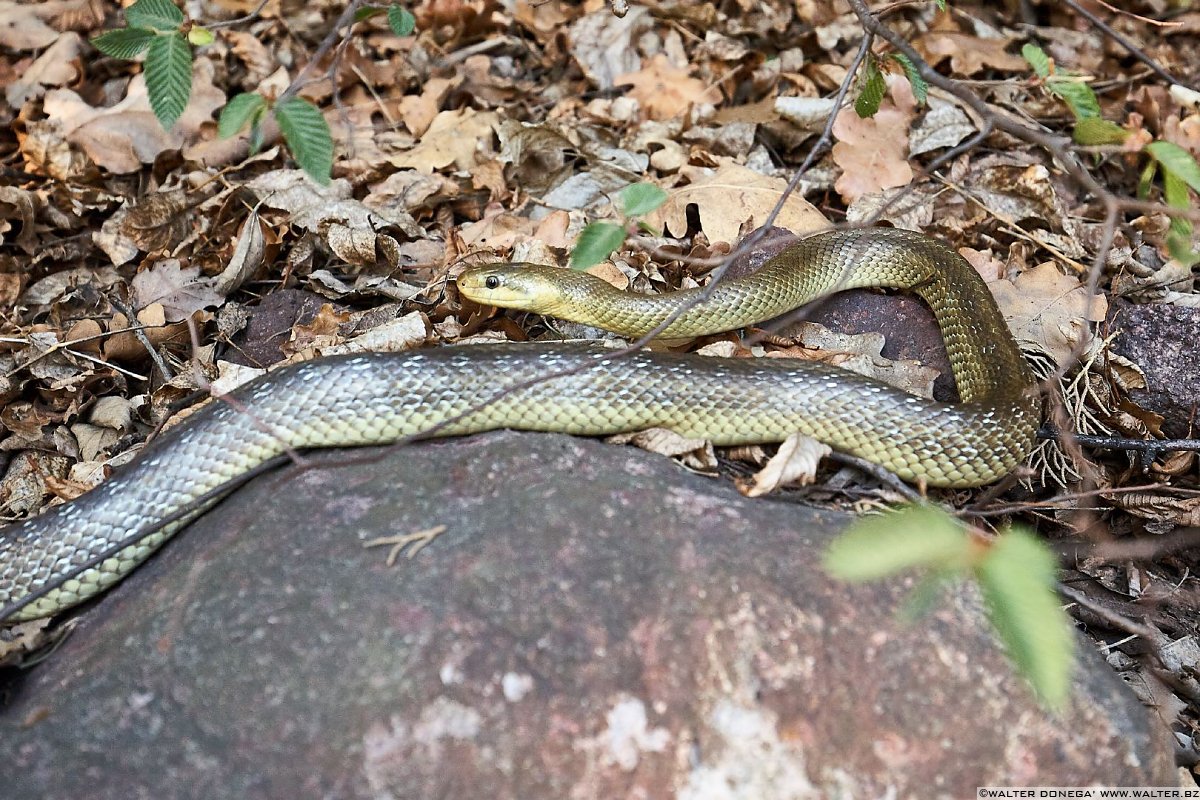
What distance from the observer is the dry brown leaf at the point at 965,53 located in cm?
815

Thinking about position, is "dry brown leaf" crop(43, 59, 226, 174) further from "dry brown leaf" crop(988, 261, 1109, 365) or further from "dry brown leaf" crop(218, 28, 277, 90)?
"dry brown leaf" crop(988, 261, 1109, 365)

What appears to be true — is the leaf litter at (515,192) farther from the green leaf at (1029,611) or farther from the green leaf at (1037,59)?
the green leaf at (1029,611)

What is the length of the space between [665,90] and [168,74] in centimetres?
514

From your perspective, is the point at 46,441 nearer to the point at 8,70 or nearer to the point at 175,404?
the point at 175,404

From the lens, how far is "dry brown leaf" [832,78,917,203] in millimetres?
6961

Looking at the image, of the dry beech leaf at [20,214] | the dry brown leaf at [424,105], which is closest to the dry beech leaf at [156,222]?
the dry beech leaf at [20,214]

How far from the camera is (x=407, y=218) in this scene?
22.9 ft

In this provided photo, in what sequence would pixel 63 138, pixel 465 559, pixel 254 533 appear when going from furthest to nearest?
pixel 63 138 < pixel 254 533 < pixel 465 559

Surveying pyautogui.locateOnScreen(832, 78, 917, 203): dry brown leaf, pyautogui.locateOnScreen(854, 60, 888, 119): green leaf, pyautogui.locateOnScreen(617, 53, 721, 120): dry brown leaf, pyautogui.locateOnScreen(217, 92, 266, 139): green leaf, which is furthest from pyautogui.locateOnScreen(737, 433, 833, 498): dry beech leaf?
pyautogui.locateOnScreen(617, 53, 721, 120): dry brown leaf

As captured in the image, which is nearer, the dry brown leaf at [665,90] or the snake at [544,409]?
the snake at [544,409]

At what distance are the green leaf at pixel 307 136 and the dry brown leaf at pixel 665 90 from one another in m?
4.72

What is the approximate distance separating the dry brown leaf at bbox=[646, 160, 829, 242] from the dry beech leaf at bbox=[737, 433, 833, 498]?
221 centimetres

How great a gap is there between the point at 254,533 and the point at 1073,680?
10.9 feet

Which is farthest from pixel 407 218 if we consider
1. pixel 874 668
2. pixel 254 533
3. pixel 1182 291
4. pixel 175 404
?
pixel 1182 291
